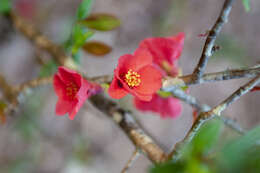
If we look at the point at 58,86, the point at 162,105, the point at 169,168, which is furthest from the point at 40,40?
the point at 169,168

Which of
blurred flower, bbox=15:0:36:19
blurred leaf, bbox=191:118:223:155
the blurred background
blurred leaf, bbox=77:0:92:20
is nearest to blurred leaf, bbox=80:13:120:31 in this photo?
blurred leaf, bbox=77:0:92:20

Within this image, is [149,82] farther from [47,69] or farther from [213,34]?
[47,69]

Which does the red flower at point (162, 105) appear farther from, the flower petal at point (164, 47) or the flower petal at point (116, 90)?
the flower petal at point (116, 90)

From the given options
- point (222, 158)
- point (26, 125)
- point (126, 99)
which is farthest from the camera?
point (126, 99)

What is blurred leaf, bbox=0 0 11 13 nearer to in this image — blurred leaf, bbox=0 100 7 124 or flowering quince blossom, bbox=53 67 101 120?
blurred leaf, bbox=0 100 7 124

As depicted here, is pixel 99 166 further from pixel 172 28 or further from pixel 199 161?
pixel 199 161

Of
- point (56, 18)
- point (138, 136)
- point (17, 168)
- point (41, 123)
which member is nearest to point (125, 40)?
point (56, 18)
